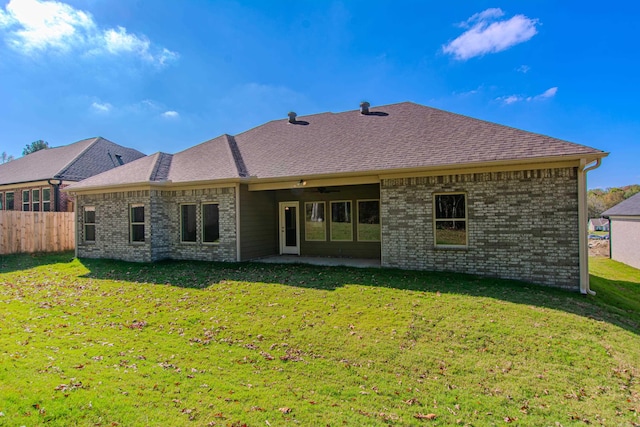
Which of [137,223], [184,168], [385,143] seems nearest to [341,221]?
[385,143]

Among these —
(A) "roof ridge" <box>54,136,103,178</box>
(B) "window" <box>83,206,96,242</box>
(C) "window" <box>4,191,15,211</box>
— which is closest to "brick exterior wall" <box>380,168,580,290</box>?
(B) "window" <box>83,206,96,242</box>

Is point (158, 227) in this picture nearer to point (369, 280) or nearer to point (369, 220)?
point (369, 220)

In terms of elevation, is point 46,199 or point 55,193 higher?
point 55,193

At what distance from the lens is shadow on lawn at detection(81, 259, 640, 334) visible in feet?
23.6

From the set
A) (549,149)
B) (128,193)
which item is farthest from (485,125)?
(128,193)

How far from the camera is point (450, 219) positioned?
9.41 metres

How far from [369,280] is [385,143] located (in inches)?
203

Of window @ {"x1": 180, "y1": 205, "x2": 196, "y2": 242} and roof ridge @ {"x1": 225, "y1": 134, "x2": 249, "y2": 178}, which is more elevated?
roof ridge @ {"x1": 225, "y1": 134, "x2": 249, "y2": 178}

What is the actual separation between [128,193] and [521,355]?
1351 centimetres

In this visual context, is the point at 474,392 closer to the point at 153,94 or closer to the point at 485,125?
the point at 485,125

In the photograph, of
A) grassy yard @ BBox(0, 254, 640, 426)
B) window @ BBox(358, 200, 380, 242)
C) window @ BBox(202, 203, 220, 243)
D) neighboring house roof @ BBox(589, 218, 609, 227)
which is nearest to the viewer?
grassy yard @ BBox(0, 254, 640, 426)

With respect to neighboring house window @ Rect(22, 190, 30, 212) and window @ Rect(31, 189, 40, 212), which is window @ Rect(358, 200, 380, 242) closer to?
window @ Rect(31, 189, 40, 212)

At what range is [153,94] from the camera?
16.2 m

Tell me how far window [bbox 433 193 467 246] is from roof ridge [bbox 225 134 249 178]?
664 cm
